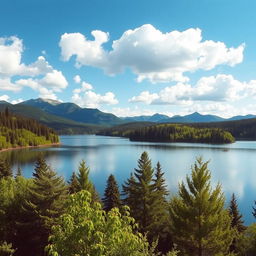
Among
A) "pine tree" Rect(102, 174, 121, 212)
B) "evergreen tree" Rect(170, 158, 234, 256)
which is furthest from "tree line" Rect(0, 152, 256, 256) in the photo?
"pine tree" Rect(102, 174, 121, 212)

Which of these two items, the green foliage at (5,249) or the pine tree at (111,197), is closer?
→ the green foliage at (5,249)

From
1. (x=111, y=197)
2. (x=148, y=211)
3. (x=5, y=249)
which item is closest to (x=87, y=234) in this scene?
(x=5, y=249)

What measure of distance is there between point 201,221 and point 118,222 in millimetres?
13394

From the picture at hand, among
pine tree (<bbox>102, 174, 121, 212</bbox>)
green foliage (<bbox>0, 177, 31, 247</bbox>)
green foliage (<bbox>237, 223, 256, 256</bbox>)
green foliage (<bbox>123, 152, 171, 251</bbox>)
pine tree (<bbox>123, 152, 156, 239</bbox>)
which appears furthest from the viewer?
pine tree (<bbox>102, 174, 121, 212</bbox>)

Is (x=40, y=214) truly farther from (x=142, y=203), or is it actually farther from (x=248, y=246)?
(x=248, y=246)

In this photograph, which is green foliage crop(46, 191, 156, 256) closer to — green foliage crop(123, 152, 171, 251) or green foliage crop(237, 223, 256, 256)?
green foliage crop(237, 223, 256, 256)

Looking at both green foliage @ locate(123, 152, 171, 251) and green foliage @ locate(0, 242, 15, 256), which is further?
green foliage @ locate(123, 152, 171, 251)

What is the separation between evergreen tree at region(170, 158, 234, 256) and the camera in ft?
72.8

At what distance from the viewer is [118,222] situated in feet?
35.5

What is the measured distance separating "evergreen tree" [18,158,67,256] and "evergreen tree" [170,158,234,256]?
11279mm

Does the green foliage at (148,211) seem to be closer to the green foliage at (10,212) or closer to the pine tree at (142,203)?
the pine tree at (142,203)

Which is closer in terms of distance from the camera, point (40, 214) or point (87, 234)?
point (87, 234)

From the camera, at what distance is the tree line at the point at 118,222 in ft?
35.4

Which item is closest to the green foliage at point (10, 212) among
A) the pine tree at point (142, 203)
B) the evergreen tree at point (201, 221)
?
the pine tree at point (142, 203)
